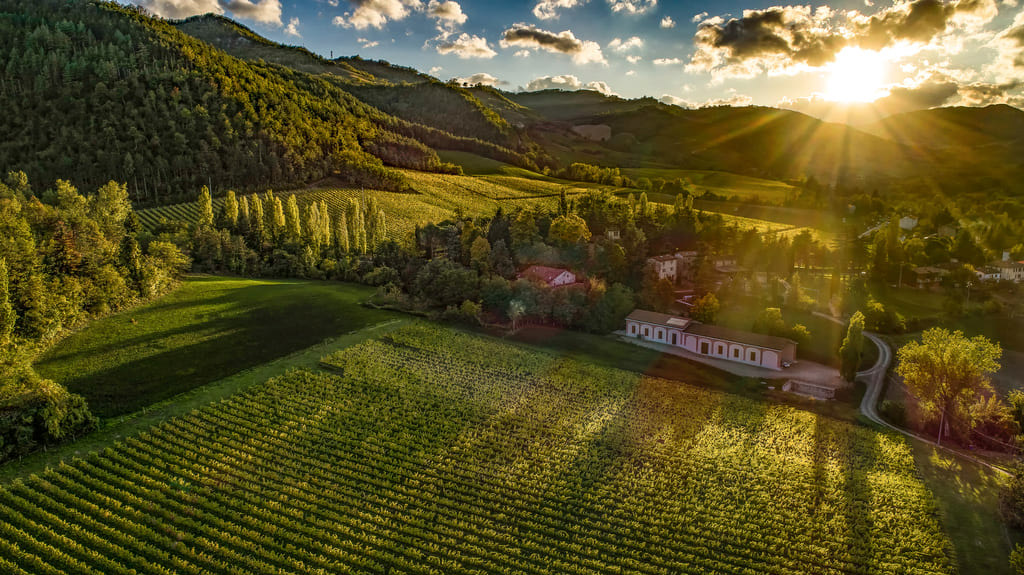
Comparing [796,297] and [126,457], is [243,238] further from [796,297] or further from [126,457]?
[796,297]

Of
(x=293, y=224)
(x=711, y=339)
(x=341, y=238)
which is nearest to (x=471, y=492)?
(x=711, y=339)

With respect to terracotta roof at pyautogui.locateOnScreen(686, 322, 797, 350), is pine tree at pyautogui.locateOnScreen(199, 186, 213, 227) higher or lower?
higher

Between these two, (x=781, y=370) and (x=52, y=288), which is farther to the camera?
(x=781, y=370)

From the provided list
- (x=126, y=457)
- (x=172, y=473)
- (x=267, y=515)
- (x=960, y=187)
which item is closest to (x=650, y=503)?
(x=267, y=515)

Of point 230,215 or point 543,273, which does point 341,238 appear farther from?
point 543,273

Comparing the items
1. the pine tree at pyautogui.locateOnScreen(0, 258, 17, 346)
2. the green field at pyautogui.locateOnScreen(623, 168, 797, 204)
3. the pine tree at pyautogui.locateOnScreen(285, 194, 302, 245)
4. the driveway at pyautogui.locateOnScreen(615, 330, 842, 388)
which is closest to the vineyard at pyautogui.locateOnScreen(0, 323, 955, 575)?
the driveway at pyautogui.locateOnScreen(615, 330, 842, 388)

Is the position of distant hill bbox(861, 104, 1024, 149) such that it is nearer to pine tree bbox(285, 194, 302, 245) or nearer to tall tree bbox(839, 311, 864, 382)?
tall tree bbox(839, 311, 864, 382)
